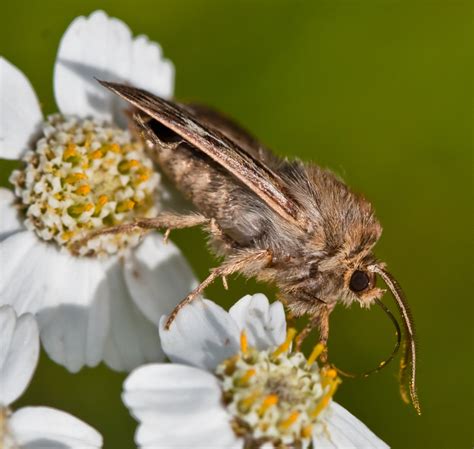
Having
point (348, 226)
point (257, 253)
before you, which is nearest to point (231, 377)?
point (257, 253)

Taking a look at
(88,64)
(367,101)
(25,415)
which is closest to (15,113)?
(88,64)

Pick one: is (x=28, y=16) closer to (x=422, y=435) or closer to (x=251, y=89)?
(x=251, y=89)

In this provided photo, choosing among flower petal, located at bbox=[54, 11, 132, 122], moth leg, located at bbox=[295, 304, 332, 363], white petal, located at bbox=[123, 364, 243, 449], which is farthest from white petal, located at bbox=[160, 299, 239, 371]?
flower petal, located at bbox=[54, 11, 132, 122]

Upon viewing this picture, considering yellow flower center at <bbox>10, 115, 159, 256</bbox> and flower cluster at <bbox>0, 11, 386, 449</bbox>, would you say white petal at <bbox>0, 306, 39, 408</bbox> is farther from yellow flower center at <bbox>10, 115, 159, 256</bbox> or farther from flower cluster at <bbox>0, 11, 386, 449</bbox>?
yellow flower center at <bbox>10, 115, 159, 256</bbox>

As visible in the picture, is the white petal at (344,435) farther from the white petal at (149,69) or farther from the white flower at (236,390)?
the white petal at (149,69)

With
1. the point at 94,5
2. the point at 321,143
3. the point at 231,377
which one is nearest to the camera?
the point at 231,377
